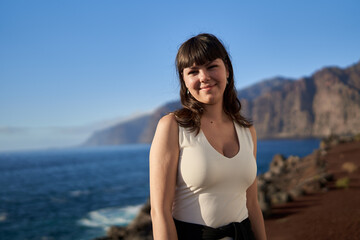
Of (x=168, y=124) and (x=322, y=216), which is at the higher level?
(x=168, y=124)

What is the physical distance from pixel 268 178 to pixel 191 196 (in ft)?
77.2

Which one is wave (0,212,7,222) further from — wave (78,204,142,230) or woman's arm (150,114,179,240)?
woman's arm (150,114,179,240)

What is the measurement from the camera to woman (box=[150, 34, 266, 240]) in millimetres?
1550

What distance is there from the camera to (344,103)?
14888 cm

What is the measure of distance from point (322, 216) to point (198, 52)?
369 inches

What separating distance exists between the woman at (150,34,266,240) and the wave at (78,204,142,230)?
1810 centimetres

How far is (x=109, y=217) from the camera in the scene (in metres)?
21.5

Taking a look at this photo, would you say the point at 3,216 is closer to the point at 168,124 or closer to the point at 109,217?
the point at 109,217

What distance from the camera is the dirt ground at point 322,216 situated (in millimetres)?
7945

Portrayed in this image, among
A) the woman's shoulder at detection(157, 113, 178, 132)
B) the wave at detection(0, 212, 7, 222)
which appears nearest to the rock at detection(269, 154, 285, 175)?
the wave at detection(0, 212, 7, 222)

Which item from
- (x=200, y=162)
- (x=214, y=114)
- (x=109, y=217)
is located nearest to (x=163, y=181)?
(x=200, y=162)

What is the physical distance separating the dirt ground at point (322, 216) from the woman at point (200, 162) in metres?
7.26

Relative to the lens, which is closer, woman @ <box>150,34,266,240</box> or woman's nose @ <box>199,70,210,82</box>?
woman @ <box>150,34,266,240</box>

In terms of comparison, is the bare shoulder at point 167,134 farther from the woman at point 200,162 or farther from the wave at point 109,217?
the wave at point 109,217
